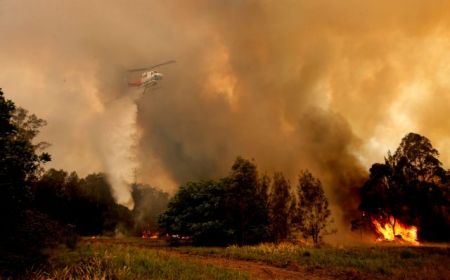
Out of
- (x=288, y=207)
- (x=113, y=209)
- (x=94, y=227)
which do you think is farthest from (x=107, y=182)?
(x=288, y=207)

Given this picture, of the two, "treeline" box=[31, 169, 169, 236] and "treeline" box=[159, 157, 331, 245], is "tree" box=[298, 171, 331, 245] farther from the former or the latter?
"treeline" box=[31, 169, 169, 236]

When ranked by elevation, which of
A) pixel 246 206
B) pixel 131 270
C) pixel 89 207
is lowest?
pixel 131 270

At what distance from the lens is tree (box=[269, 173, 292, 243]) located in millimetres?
48406

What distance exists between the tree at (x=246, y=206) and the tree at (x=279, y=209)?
1.42 metres

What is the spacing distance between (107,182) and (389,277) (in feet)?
302

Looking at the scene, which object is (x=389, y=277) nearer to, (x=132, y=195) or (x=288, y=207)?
(x=288, y=207)

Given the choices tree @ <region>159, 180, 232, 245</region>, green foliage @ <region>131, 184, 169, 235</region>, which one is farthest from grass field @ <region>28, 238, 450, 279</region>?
green foliage @ <region>131, 184, 169, 235</region>

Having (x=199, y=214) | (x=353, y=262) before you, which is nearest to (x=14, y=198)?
(x=353, y=262)

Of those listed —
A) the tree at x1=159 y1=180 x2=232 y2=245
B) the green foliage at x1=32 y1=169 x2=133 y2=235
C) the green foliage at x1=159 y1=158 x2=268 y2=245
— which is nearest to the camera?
the green foliage at x1=159 y1=158 x2=268 y2=245

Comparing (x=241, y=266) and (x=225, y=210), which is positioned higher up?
(x=225, y=210)

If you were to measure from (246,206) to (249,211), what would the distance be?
1.16 metres

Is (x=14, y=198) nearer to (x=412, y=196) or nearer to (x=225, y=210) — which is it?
(x=225, y=210)

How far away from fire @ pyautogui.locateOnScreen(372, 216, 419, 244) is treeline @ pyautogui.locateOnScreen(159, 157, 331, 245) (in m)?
19.4

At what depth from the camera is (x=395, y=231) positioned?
59.1 metres
